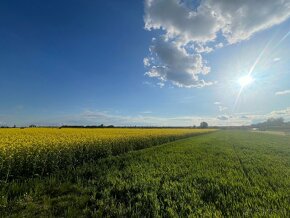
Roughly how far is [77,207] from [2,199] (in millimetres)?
2433

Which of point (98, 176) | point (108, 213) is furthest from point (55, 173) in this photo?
point (108, 213)

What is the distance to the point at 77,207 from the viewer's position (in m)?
7.20

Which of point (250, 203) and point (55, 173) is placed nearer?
point (250, 203)

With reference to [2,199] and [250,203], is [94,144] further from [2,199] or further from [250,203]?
[250,203]

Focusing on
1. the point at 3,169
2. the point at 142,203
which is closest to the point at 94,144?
the point at 3,169

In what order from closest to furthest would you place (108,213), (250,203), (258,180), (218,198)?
(108,213) → (250,203) → (218,198) → (258,180)

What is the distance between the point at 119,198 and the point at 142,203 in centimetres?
105

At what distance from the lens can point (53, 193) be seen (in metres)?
8.53

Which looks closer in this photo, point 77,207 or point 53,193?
point 77,207

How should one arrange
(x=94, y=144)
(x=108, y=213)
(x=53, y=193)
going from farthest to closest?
(x=94, y=144)
(x=53, y=193)
(x=108, y=213)

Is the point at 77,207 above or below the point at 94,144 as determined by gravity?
below

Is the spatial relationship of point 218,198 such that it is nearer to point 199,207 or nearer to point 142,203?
point 199,207

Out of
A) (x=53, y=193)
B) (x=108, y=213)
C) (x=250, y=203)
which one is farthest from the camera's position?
(x=53, y=193)

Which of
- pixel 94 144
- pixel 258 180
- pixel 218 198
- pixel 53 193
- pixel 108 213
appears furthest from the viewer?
pixel 94 144
